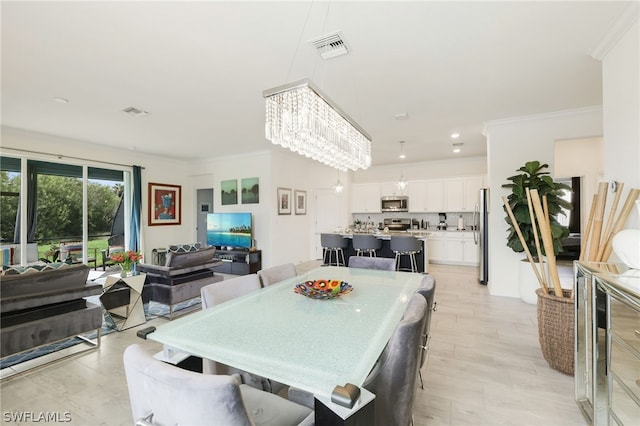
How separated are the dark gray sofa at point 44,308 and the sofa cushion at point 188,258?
902 millimetres

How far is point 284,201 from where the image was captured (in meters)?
6.73

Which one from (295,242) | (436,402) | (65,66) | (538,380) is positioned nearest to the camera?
(436,402)

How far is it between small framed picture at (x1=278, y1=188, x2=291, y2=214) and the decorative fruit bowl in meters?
4.47

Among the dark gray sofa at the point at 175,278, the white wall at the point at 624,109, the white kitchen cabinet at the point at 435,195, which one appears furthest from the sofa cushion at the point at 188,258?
the white kitchen cabinet at the point at 435,195

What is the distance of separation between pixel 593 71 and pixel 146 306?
600 centimetres

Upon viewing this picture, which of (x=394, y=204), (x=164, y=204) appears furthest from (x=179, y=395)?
(x=394, y=204)

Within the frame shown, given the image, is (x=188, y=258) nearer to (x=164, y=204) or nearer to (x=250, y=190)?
(x=250, y=190)

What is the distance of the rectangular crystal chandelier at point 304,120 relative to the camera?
1986 millimetres

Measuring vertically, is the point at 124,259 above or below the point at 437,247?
above

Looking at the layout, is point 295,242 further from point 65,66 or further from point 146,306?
point 65,66

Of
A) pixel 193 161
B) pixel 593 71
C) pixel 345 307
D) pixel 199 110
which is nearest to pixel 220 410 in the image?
pixel 345 307

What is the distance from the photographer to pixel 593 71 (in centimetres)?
288

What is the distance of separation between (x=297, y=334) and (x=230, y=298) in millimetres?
850

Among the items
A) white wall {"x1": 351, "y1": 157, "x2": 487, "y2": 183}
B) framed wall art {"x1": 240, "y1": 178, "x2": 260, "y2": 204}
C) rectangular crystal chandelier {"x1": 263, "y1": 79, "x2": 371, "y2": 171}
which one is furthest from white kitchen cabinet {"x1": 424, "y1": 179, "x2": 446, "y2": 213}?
rectangular crystal chandelier {"x1": 263, "y1": 79, "x2": 371, "y2": 171}
